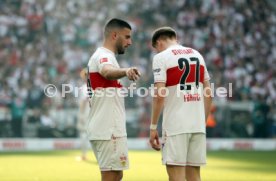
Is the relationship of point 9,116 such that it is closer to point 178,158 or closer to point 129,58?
point 129,58

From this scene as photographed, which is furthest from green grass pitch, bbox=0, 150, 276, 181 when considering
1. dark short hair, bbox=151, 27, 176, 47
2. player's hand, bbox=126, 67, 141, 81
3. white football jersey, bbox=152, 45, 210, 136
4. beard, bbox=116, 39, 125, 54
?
player's hand, bbox=126, 67, 141, 81

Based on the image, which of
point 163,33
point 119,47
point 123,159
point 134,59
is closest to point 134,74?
point 119,47

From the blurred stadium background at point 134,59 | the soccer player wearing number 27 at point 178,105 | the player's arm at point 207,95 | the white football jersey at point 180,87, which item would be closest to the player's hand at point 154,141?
the soccer player wearing number 27 at point 178,105

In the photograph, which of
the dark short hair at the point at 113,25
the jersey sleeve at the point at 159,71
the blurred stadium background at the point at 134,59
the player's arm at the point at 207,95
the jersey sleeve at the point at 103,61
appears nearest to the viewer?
the jersey sleeve at the point at 103,61

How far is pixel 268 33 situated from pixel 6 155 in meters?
16.5

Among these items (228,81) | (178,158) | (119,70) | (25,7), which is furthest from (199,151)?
(25,7)

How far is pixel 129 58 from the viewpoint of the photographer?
30.9 meters

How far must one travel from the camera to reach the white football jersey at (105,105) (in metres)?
8.62

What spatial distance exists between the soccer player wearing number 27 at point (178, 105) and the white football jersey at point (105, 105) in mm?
547

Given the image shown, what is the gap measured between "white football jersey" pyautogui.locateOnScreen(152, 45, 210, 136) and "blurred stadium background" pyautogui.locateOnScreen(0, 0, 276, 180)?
16.7 meters

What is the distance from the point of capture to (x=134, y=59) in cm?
3098
